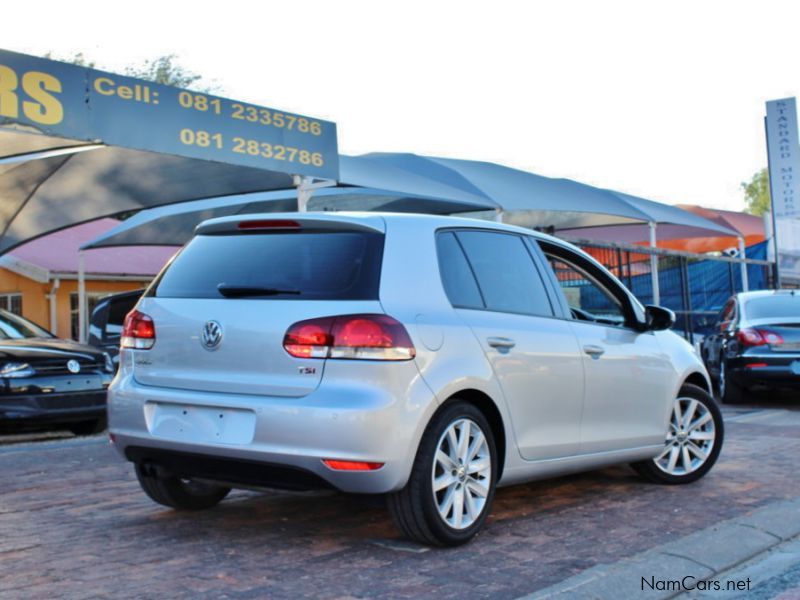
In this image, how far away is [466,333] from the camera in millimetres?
4852

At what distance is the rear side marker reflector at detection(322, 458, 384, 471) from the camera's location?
4324 millimetres

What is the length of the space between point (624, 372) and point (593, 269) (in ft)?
2.28

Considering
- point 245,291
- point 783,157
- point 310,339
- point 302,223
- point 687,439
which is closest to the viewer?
point 310,339

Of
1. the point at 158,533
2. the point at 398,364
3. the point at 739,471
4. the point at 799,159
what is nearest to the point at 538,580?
the point at 398,364

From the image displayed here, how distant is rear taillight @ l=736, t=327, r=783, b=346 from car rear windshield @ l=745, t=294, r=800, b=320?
1.09ft

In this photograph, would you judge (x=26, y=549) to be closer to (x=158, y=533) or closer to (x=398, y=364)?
(x=158, y=533)

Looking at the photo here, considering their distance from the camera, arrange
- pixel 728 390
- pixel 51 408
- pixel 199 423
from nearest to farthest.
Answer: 1. pixel 199 423
2. pixel 51 408
3. pixel 728 390

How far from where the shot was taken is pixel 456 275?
5.05 m

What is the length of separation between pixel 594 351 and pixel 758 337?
7.12m

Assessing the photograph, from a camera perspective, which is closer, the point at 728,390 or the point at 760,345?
the point at 760,345

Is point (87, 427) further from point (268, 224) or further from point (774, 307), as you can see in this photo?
point (774, 307)

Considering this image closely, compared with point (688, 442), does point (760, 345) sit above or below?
above

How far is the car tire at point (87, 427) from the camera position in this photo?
412 inches

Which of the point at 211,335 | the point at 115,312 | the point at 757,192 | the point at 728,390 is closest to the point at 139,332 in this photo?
the point at 211,335
